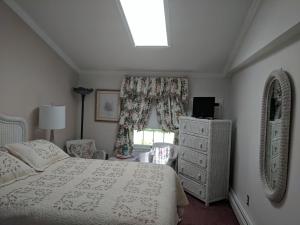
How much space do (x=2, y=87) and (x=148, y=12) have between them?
7.02 ft

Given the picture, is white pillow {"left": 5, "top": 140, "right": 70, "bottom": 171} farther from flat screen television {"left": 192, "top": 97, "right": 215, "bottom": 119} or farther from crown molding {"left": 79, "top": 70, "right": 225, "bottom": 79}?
flat screen television {"left": 192, "top": 97, "right": 215, "bottom": 119}

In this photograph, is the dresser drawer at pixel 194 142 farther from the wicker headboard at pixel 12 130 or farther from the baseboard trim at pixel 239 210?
the wicker headboard at pixel 12 130

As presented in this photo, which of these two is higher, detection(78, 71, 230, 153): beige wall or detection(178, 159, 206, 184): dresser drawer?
detection(78, 71, 230, 153): beige wall

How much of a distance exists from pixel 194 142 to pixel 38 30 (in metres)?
2.71

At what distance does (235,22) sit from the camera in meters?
2.76

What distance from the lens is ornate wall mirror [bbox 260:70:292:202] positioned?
69.7 inches

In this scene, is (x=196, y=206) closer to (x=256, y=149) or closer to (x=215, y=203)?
(x=215, y=203)

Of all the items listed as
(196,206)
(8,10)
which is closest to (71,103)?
(8,10)

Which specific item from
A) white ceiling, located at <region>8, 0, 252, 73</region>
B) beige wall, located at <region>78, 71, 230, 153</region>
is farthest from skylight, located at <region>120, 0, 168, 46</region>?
beige wall, located at <region>78, 71, 230, 153</region>

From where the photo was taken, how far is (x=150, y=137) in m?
4.38

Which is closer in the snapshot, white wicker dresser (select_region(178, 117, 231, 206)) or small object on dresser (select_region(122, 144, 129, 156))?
white wicker dresser (select_region(178, 117, 231, 206))

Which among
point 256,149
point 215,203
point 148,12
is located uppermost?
point 148,12

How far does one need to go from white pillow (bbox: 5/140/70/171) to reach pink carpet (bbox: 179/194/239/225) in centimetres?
170

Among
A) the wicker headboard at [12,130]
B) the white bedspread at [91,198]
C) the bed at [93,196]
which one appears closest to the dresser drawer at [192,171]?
the bed at [93,196]
